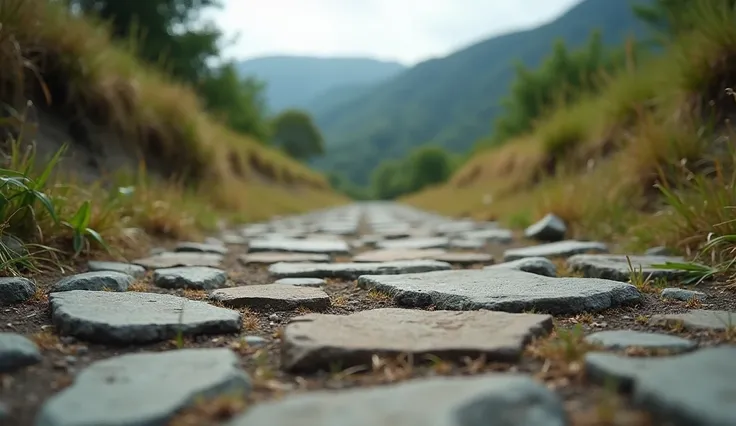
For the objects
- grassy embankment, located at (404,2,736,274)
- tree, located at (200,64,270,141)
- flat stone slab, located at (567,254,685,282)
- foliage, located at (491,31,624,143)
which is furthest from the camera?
foliage, located at (491,31,624,143)

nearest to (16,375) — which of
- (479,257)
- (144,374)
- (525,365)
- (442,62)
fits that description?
(144,374)

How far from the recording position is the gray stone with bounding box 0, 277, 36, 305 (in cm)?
158

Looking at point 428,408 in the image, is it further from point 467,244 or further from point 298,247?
point 467,244

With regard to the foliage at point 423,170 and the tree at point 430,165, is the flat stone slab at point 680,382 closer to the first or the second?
the foliage at point 423,170

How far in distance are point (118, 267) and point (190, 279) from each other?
39 cm

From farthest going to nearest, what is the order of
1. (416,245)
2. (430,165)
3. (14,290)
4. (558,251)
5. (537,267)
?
(430,165) < (416,245) < (558,251) < (537,267) < (14,290)

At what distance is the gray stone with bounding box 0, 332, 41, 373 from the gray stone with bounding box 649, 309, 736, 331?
4.75 feet

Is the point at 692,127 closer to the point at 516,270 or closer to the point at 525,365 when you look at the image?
the point at 516,270

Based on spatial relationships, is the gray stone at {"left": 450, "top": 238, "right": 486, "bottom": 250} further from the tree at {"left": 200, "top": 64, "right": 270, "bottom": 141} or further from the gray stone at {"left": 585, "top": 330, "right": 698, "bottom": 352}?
the tree at {"left": 200, "top": 64, "right": 270, "bottom": 141}

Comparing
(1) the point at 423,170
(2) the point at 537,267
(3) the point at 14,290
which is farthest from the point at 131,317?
(1) the point at 423,170

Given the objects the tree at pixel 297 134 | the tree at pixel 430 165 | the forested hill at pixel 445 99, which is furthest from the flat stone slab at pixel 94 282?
the forested hill at pixel 445 99

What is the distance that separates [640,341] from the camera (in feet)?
3.73

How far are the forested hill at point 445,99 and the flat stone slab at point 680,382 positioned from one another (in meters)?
73.2

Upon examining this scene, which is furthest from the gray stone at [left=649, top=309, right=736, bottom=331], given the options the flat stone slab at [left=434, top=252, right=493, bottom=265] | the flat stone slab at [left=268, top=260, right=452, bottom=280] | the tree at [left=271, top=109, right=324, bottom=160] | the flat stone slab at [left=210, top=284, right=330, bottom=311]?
the tree at [left=271, top=109, right=324, bottom=160]
